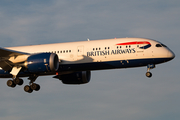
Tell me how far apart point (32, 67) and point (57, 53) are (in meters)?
4.41

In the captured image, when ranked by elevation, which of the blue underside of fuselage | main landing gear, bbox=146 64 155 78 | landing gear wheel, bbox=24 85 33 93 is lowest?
landing gear wheel, bbox=24 85 33 93

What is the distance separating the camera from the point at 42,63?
152 ft

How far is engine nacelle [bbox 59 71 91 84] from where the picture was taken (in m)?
55.2

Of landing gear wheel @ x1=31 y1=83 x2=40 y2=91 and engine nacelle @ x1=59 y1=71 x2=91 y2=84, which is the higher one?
engine nacelle @ x1=59 y1=71 x2=91 y2=84

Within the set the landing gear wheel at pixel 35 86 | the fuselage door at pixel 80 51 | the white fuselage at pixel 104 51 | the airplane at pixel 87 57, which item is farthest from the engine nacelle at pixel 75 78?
the fuselage door at pixel 80 51

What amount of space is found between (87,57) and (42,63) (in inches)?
223

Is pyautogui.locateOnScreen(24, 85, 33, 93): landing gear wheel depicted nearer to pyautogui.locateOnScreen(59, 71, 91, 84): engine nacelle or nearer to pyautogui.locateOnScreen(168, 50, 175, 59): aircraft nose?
pyautogui.locateOnScreen(59, 71, 91, 84): engine nacelle

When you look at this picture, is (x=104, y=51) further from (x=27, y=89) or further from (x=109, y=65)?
(x=27, y=89)

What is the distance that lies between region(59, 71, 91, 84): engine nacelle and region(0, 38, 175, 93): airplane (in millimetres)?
5322

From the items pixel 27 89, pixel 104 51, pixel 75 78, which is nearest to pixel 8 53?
pixel 27 89

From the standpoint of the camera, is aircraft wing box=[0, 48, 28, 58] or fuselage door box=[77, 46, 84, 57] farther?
fuselage door box=[77, 46, 84, 57]

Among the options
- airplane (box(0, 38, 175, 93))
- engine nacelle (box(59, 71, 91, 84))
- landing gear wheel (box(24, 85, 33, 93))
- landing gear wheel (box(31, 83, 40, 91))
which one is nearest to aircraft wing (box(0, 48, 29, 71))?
airplane (box(0, 38, 175, 93))

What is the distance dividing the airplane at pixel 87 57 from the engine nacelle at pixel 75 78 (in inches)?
210

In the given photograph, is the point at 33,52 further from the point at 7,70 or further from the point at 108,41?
the point at 108,41
